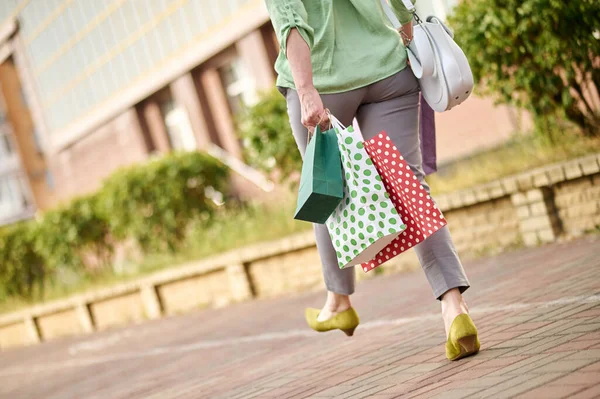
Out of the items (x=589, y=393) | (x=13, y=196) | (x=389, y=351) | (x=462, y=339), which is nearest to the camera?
(x=589, y=393)

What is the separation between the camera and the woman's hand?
11.1 feet

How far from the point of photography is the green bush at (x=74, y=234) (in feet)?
51.5

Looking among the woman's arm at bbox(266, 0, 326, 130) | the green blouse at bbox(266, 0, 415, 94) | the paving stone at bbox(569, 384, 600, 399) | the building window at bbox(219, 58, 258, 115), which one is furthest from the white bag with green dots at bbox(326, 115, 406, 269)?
the building window at bbox(219, 58, 258, 115)

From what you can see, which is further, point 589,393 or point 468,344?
point 468,344

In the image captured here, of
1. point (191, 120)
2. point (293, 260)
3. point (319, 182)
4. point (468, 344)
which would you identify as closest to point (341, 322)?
point (468, 344)

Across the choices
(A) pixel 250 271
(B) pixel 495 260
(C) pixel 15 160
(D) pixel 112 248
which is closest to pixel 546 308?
(B) pixel 495 260

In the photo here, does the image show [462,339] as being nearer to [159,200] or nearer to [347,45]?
[347,45]

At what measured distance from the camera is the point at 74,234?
1553cm

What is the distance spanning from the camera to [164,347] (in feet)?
26.5

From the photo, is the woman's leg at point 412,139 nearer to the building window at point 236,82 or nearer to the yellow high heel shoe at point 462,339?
the yellow high heel shoe at point 462,339

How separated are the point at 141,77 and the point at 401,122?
21.2m

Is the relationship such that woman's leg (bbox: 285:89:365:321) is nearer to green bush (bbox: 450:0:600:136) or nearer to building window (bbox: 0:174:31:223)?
green bush (bbox: 450:0:600:136)

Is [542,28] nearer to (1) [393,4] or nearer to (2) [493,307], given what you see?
(2) [493,307]

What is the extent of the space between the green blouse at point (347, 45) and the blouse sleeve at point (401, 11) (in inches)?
0.9
